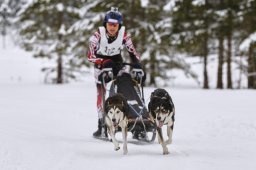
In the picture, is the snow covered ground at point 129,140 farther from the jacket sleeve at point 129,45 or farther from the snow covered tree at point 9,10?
the snow covered tree at point 9,10

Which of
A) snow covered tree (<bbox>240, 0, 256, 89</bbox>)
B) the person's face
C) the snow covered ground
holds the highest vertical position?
snow covered tree (<bbox>240, 0, 256, 89</bbox>)

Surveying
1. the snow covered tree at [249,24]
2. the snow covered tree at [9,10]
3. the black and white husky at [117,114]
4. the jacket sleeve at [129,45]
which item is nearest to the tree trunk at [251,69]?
the snow covered tree at [249,24]

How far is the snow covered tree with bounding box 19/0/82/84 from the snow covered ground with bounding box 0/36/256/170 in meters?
11.8

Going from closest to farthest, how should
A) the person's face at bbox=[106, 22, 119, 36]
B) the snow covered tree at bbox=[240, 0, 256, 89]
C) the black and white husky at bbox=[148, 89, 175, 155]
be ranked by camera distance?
the black and white husky at bbox=[148, 89, 175, 155] → the person's face at bbox=[106, 22, 119, 36] → the snow covered tree at bbox=[240, 0, 256, 89]

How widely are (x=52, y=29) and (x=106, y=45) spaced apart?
2131 centimetres

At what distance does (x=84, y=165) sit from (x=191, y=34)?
57.5 feet

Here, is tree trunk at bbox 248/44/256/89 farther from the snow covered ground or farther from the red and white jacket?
the red and white jacket

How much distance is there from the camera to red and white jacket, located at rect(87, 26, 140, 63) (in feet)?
28.4

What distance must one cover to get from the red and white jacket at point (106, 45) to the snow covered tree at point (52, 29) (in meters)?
18.8

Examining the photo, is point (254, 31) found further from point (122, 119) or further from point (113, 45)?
point (122, 119)

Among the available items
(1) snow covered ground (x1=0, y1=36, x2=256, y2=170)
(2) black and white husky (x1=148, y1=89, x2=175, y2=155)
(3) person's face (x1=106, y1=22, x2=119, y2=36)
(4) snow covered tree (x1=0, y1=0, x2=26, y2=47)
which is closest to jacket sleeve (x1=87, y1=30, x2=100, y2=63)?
A: (3) person's face (x1=106, y1=22, x2=119, y2=36)

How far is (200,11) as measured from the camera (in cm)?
2280

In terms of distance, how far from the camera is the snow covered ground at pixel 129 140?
644cm

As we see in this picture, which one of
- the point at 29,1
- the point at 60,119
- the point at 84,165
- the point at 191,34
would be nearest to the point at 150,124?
the point at 84,165
